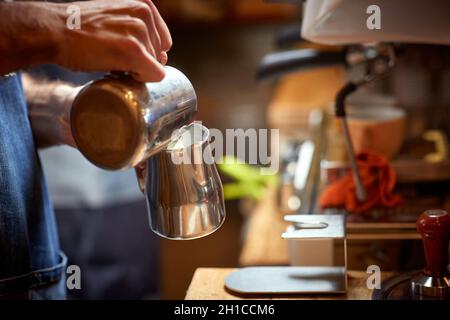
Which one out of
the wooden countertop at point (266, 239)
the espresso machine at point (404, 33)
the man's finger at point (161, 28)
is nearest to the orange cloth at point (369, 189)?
the espresso machine at point (404, 33)

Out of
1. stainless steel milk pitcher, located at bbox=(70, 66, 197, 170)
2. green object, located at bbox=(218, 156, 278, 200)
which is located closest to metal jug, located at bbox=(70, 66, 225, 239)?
stainless steel milk pitcher, located at bbox=(70, 66, 197, 170)

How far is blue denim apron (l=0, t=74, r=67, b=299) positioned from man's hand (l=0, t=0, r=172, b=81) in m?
0.30

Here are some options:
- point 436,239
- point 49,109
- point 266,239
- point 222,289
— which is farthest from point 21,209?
point 266,239

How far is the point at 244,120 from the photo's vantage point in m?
3.10

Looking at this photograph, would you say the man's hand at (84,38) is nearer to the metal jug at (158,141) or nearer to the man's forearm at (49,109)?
the metal jug at (158,141)

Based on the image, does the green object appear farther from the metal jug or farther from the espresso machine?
the metal jug

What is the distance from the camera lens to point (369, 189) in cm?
114

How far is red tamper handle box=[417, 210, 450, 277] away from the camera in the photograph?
2.56 ft

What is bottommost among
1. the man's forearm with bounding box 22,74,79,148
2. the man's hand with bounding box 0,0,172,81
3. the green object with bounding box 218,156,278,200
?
the green object with bounding box 218,156,278,200

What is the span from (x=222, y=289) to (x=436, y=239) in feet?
0.96

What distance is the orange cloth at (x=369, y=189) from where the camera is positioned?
112 cm

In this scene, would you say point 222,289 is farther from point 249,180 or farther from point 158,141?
point 249,180

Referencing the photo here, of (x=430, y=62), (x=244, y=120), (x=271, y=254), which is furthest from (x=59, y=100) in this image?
(x=244, y=120)
